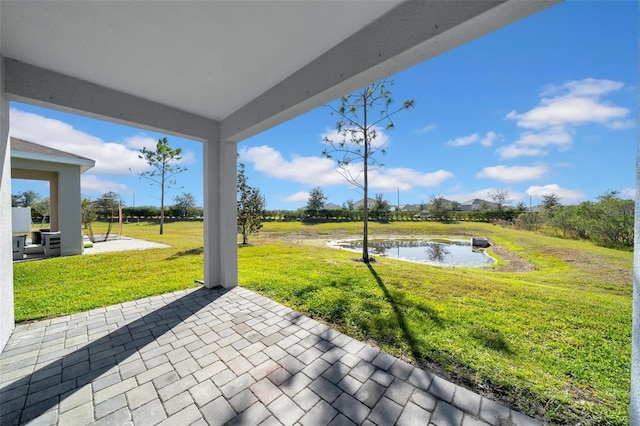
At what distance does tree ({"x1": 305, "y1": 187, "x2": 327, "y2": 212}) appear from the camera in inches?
1457

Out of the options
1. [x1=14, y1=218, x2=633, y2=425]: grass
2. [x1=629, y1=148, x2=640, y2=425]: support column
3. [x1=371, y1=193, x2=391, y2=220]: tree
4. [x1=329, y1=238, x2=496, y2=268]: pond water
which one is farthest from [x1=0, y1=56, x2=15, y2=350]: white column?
[x1=371, y1=193, x2=391, y2=220]: tree

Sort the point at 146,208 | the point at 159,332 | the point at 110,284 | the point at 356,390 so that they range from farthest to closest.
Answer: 1. the point at 146,208
2. the point at 110,284
3. the point at 159,332
4. the point at 356,390

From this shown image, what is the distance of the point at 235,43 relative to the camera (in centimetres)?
209

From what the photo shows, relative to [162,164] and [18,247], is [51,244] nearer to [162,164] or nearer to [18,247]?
[18,247]

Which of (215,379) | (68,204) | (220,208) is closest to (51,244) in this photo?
(68,204)

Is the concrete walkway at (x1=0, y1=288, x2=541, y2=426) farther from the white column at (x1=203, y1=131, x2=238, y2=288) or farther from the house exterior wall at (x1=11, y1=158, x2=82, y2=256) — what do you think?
the house exterior wall at (x1=11, y1=158, x2=82, y2=256)

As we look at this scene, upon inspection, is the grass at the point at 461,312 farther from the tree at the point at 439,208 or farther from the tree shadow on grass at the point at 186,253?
the tree at the point at 439,208

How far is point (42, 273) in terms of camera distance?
482 cm

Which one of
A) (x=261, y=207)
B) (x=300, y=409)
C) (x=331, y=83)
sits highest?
(x=331, y=83)

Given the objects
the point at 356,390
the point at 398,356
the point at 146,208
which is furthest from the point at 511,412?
the point at 146,208

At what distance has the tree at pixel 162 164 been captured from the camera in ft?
49.0

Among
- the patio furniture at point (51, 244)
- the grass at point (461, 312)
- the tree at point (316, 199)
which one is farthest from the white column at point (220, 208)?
the tree at point (316, 199)

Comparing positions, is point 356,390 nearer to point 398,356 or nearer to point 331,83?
point 398,356

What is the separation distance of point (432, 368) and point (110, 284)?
208 inches
